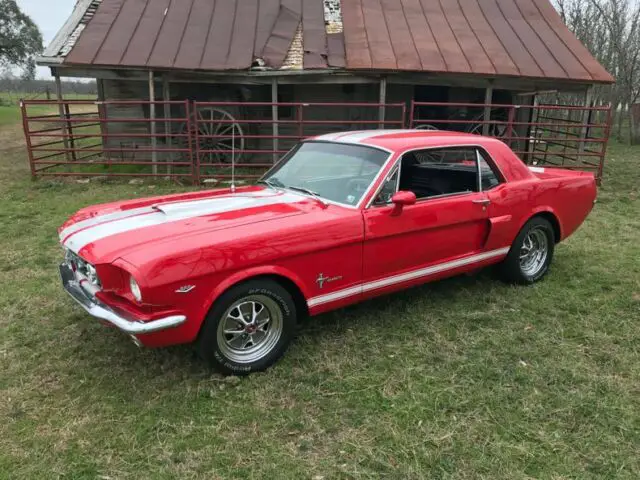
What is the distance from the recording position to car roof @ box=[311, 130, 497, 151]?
400cm

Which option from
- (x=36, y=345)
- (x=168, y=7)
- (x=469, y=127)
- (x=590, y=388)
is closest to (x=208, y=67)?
(x=168, y=7)

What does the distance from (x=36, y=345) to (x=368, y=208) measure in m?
2.72

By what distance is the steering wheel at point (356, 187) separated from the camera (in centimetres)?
372

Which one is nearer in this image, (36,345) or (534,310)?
(36,345)

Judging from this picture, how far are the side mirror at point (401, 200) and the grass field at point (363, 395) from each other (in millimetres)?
1008

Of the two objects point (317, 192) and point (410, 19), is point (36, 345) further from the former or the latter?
point (410, 19)

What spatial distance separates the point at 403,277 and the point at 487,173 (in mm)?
1346

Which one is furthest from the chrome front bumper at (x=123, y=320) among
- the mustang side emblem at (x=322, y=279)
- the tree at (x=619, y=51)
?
the tree at (x=619, y=51)

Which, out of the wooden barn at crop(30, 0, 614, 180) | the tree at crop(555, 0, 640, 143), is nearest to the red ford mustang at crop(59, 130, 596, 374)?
the wooden barn at crop(30, 0, 614, 180)

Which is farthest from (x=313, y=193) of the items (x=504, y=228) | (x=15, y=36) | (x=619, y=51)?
(x=15, y=36)

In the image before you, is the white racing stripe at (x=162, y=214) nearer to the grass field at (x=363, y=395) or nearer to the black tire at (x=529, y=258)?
the grass field at (x=363, y=395)

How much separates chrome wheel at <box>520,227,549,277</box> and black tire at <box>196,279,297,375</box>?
269 cm

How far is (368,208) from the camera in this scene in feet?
11.9

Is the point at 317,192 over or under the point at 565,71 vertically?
under
